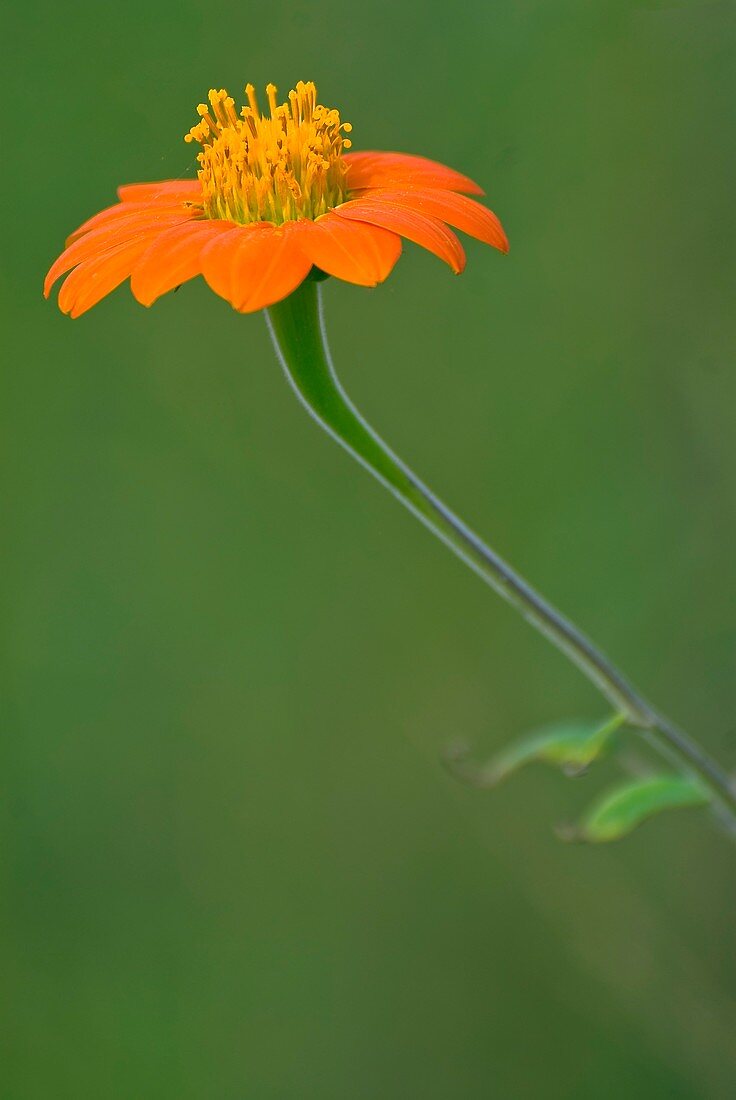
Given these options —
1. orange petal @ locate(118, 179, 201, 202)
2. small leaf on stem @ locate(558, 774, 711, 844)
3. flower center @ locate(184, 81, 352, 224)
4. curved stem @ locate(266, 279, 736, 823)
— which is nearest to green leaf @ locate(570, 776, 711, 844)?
small leaf on stem @ locate(558, 774, 711, 844)

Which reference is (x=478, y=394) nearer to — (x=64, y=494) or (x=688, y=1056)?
(x=64, y=494)

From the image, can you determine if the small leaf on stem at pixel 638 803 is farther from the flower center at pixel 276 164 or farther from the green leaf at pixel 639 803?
the flower center at pixel 276 164

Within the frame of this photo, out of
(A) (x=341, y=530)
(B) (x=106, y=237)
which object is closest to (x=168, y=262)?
(B) (x=106, y=237)

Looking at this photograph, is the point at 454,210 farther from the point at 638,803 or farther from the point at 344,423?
the point at 638,803

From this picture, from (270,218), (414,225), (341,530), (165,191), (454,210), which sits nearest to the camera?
(414,225)

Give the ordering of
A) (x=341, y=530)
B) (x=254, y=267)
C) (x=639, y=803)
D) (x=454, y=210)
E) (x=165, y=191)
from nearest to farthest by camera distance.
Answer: (x=254, y=267), (x=454, y=210), (x=165, y=191), (x=639, y=803), (x=341, y=530)

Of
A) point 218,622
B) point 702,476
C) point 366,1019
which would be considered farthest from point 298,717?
point 702,476
